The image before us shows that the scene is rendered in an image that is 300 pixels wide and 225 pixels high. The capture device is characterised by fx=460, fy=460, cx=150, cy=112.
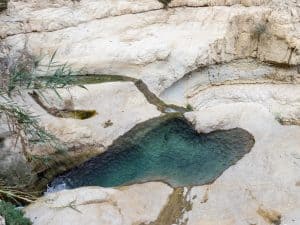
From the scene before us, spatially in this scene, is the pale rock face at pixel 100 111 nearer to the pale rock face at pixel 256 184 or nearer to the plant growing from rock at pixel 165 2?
the pale rock face at pixel 256 184

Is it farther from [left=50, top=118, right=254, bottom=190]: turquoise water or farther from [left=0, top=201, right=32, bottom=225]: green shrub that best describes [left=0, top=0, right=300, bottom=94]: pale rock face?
[left=0, top=201, right=32, bottom=225]: green shrub

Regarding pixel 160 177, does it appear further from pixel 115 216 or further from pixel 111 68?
pixel 111 68

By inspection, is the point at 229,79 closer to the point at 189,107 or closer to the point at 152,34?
the point at 189,107

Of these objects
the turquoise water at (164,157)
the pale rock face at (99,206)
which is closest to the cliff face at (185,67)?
the pale rock face at (99,206)

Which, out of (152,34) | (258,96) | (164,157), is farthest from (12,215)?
(258,96)

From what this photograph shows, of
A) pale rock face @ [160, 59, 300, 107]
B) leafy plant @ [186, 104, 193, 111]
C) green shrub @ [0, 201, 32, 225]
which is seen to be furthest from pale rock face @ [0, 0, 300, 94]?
green shrub @ [0, 201, 32, 225]

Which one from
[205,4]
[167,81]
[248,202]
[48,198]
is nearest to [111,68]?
[167,81]

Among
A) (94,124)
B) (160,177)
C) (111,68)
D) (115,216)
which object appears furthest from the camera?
(111,68)
